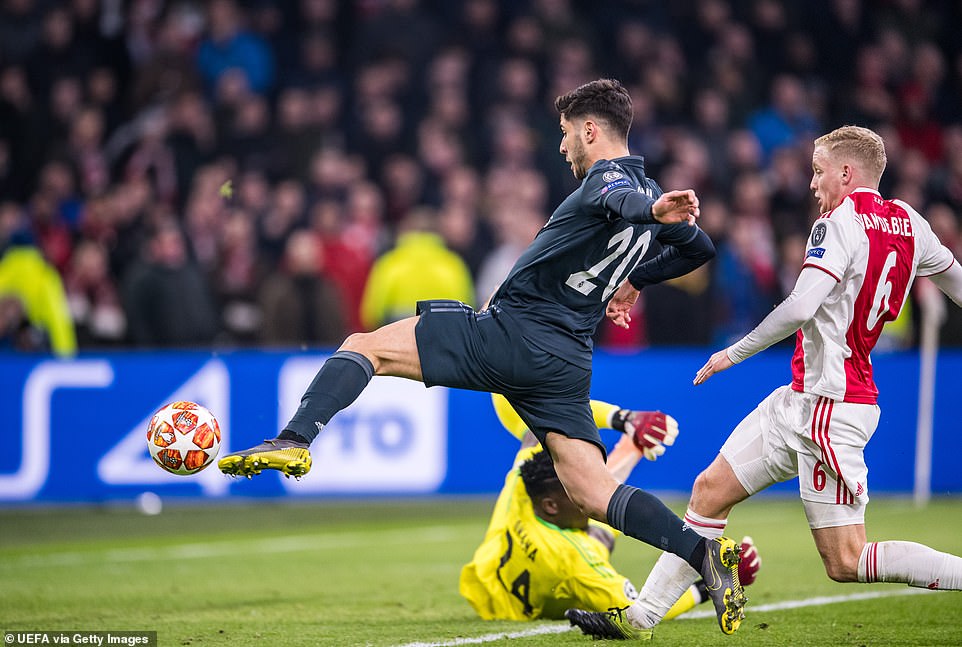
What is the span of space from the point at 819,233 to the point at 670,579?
5.13 feet

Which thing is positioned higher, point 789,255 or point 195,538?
point 789,255

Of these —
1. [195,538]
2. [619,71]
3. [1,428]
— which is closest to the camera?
[195,538]

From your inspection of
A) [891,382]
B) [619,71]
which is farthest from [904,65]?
[891,382]

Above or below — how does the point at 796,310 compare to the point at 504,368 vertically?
above

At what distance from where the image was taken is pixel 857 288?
18.0ft

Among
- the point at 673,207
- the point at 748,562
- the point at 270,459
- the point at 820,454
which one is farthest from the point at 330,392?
the point at 748,562

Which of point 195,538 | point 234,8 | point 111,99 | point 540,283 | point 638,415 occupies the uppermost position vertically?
point 234,8

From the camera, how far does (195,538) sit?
10.7m

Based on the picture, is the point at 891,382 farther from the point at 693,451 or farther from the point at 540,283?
the point at 540,283

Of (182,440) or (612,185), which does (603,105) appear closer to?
(612,185)

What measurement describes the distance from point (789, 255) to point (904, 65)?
4.80 m

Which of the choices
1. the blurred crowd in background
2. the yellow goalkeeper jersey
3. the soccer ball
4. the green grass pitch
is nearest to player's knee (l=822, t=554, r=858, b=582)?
the green grass pitch

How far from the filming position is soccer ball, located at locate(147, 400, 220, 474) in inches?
228

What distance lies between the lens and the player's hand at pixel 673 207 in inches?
197
